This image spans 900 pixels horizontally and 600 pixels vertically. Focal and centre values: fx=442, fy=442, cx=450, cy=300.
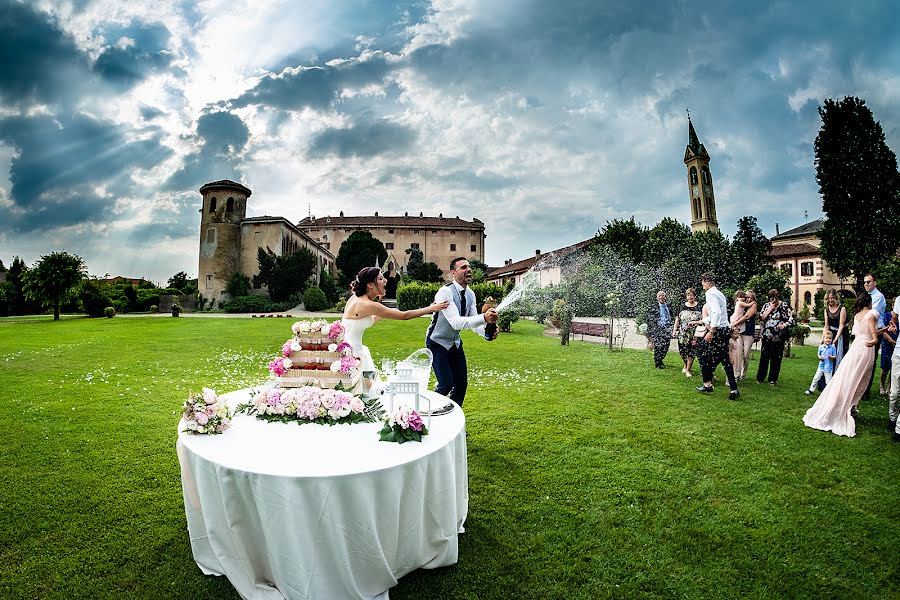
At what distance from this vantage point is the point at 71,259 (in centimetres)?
3362

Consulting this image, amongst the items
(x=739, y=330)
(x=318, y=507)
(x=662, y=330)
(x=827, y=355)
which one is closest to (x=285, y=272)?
(x=662, y=330)

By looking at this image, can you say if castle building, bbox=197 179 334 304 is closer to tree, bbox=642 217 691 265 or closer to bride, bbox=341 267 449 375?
tree, bbox=642 217 691 265

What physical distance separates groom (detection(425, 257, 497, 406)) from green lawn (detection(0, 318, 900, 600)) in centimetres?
105

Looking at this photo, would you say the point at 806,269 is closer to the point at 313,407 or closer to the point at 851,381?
the point at 851,381

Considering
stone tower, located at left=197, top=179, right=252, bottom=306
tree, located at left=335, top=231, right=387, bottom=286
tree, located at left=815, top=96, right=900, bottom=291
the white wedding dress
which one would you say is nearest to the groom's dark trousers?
the white wedding dress

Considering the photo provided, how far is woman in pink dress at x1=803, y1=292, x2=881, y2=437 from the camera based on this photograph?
681cm

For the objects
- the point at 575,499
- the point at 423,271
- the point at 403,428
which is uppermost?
the point at 423,271

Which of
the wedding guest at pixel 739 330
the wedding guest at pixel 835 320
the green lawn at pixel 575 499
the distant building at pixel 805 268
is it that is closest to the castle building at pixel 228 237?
the green lawn at pixel 575 499

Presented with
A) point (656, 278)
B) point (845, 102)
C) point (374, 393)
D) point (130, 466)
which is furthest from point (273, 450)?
point (845, 102)

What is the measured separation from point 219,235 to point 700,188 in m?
65.5

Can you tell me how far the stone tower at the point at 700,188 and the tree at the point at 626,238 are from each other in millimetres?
30990

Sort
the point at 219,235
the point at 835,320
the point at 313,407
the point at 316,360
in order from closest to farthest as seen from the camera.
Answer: the point at 313,407
the point at 316,360
the point at 835,320
the point at 219,235

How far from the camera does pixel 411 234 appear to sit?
7562 cm

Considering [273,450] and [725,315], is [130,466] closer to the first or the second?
[273,450]
